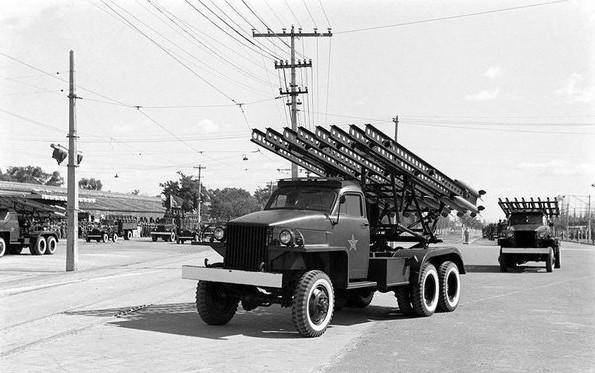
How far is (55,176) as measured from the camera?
378 feet

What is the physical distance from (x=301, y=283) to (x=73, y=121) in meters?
14.9

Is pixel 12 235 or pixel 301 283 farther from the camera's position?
pixel 12 235

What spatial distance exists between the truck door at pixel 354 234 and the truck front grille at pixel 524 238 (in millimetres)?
14460

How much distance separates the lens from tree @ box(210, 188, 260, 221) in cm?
12106

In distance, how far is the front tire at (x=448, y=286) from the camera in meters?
12.5

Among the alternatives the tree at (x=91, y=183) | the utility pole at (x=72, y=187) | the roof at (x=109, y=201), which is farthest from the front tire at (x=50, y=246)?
the tree at (x=91, y=183)

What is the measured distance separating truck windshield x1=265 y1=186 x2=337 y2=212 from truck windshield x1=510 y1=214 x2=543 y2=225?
1580cm

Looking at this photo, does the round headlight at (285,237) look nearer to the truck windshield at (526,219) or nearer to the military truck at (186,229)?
the truck windshield at (526,219)

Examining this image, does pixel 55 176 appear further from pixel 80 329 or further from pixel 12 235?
pixel 80 329

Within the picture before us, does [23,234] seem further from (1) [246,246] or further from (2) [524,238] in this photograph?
(1) [246,246]

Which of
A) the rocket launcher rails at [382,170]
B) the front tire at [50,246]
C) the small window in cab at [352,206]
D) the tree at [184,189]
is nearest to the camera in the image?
the small window in cab at [352,206]

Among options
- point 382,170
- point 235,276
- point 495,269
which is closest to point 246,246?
point 235,276

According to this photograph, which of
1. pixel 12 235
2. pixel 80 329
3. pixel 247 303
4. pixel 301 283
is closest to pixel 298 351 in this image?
pixel 301 283

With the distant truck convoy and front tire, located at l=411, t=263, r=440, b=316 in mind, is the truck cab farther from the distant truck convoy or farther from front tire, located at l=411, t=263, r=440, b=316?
front tire, located at l=411, t=263, r=440, b=316
